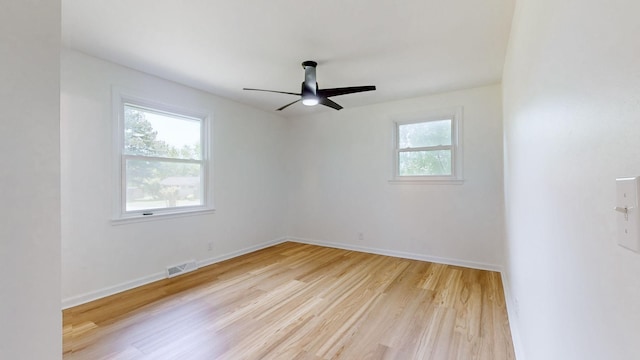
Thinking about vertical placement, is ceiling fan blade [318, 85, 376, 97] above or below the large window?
above

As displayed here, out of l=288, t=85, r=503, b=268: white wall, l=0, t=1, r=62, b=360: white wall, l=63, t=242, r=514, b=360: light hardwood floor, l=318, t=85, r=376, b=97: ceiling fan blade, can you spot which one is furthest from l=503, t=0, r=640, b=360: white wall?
l=288, t=85, r=503, b=268: white wall

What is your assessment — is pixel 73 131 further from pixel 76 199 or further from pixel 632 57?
pixel 632 57

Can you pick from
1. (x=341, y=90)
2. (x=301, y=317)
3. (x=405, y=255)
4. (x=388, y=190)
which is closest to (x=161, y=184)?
(x=301, y=317)

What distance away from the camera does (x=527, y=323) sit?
5.23 ft

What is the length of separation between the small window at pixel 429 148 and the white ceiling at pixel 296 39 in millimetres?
658

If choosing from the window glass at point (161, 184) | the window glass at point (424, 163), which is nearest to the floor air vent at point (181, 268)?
the window glass at point (161, 184)

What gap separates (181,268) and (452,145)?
416cm

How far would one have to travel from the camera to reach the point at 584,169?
2.30 ft

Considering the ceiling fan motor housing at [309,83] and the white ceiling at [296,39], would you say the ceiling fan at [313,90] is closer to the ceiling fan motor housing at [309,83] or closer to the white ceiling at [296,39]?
the ceiling fan motor housing at [309,83]

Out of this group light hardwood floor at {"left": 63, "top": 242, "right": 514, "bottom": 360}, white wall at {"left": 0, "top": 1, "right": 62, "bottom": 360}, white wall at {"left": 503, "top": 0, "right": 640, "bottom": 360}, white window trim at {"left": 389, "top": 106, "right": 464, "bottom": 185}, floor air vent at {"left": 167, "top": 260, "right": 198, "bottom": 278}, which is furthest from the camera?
white window trim at {"left": 389, "top": 106, "right": 464, "bottom": 185}

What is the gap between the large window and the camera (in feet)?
10.3

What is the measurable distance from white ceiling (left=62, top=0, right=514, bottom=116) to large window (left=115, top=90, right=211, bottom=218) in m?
0.53

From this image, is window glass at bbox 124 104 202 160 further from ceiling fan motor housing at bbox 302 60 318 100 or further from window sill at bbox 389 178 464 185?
window sill at bbox 389 178 464 185

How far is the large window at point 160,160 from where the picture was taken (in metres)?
3.13
